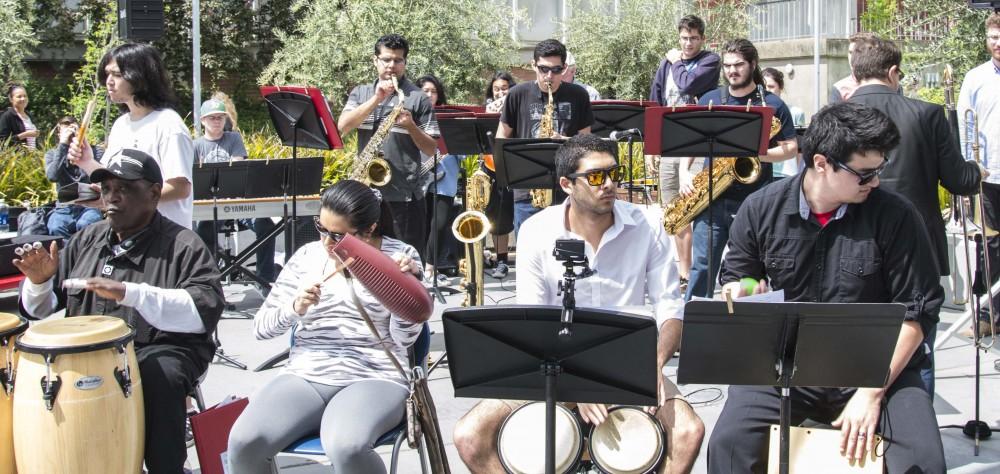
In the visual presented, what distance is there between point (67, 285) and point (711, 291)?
426cm

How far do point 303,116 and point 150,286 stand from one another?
10.7 feet

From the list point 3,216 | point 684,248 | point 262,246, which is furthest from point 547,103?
point 3,216

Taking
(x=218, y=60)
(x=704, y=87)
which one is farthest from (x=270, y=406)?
(x=218, y=60)

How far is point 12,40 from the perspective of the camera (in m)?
17.0

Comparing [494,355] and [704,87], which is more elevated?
[704,87]

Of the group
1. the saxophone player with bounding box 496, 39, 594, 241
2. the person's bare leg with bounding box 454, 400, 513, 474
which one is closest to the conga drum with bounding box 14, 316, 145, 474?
the person's bare leg with bounding box 454, 400, 513, 474

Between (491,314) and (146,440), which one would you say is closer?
(491,314)

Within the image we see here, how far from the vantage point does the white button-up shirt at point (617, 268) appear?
4.13 meters

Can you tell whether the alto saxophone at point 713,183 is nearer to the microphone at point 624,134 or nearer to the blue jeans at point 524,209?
the microphone at point 624,134

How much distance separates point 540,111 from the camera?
23.5 feet

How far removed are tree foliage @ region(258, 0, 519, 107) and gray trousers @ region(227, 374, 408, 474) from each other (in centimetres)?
1145

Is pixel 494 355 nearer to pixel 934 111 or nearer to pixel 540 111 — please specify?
pixel 934 111

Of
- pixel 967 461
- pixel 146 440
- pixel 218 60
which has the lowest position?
pixel 967 461

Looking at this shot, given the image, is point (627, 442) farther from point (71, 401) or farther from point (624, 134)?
point (624, 134)
